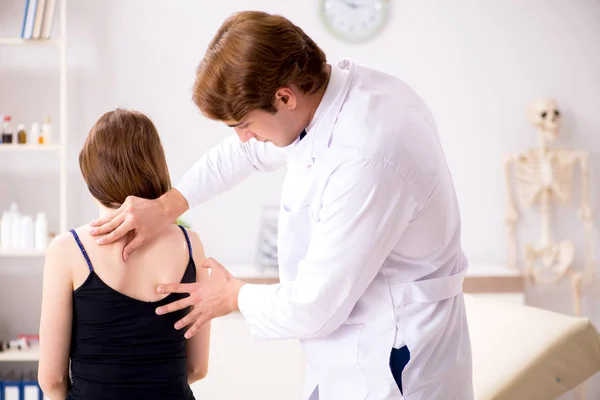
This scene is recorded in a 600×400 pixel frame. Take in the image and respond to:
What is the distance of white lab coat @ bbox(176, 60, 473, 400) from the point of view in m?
1.23

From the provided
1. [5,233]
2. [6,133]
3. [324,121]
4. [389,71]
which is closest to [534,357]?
[324,121]

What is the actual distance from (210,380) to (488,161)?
1667 millimetres

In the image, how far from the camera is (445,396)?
1392 millimetres

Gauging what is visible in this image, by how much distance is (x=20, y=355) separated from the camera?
3111mm

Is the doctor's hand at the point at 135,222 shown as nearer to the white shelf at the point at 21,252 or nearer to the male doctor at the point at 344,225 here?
the male doctor at the point at 344,225

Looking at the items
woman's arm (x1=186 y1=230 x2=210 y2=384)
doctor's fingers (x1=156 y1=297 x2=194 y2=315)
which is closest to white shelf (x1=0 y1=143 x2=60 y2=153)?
woman's arm (x1=186 y1=230 x2=210 y2=384)

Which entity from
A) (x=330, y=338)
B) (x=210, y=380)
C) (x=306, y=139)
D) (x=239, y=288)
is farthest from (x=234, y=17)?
(x=210, y=380)

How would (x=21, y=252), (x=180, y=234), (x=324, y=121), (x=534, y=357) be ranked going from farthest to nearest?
(x=21, y=252)
(x=534, y=357)
(x=180, y=234)
(x=324, y=121)

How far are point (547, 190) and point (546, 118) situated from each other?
0.34 m

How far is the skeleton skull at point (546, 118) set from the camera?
342 cm

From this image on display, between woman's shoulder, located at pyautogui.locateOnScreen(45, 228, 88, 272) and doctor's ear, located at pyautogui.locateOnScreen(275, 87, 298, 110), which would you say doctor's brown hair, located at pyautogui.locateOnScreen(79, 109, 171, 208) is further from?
doctor's ear, located at pyautogui.locateOnScreen(275, 87, 298, 110)

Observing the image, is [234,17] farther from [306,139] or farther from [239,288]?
[239,288]

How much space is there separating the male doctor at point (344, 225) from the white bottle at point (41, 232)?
183cm

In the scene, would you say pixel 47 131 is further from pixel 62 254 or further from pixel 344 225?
pixel 344 225
